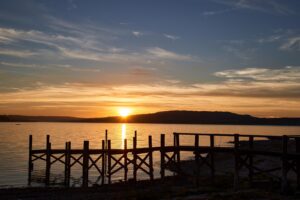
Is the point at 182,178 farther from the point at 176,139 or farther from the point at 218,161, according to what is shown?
the point at 218,161

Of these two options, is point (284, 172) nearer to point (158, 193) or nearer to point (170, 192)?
point (170, 192)

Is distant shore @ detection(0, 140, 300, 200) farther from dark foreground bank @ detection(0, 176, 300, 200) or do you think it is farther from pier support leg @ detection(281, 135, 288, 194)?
pier support leg @ detection(281, 135, 288, 194)

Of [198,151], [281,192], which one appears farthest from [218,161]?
[281,192]

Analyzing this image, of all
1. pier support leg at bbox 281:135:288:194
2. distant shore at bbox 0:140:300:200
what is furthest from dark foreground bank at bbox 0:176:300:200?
pier support leg at bbox 281:135:288:194

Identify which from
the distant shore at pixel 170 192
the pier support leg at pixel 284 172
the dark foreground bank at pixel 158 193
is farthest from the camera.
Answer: the pier support leg at pixel 284 172

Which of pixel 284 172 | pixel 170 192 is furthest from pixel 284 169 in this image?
pixel 170 192

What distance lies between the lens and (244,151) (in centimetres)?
2506

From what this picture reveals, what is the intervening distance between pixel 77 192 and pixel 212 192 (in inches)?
356

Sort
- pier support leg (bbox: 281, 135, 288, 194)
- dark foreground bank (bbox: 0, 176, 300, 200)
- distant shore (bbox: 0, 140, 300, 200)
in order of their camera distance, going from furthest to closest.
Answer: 1. pier support leg (bbox: 281, 135, 288, 194)
2. distant shore (bbox: 0, 140, 300, 200)
3. dark foreground bank (bbox: 0, 176, 300, 200)

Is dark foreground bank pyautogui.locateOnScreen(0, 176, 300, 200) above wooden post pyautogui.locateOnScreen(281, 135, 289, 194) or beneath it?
beneath

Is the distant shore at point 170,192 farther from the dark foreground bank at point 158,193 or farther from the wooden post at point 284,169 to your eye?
the wooden post at point 284,169

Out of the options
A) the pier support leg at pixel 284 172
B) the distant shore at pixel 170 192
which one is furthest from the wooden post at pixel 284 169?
the distant shore at pixel 170 192

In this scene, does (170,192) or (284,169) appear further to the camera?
(170,192)

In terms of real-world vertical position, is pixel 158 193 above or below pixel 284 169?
below
